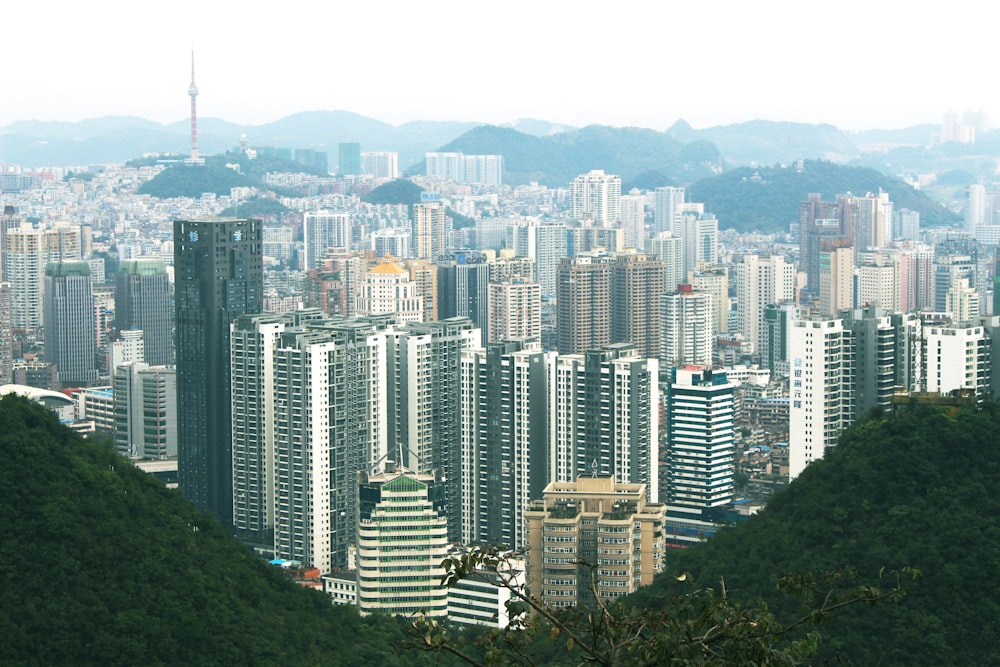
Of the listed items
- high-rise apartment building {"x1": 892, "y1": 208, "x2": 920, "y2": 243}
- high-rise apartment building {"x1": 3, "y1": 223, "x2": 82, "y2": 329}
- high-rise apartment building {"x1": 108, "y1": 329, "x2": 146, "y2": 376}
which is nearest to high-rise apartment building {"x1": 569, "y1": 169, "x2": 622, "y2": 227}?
high-rise apartment building {"x1": 892, "y1": 208, "x2": 920, "y2": 243}

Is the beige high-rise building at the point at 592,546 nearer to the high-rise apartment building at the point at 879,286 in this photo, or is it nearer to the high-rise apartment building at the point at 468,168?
the high-rise apartment building at the point at 879,286

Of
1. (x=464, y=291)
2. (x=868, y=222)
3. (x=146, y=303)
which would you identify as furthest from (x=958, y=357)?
(x=868, y=222)

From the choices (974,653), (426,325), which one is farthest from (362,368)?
(974,653)

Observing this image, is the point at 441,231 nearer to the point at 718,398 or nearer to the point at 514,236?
the point at 514,236

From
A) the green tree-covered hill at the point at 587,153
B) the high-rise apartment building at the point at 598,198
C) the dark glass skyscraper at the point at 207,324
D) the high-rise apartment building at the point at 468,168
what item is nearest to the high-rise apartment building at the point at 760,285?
the high-rise apartment building at the point at 598,198

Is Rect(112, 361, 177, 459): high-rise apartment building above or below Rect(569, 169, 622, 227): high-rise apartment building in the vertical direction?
below

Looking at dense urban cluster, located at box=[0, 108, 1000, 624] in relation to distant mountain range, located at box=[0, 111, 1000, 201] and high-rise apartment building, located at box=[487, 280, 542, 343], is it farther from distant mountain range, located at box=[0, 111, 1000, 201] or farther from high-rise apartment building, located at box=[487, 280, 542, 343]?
distant mountain range, located at box=[0, 111, 1000, 201]

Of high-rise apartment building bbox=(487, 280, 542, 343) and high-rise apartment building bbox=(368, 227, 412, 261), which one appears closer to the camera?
high-rise apartment building bbox=(487, 280, 542, 343)
